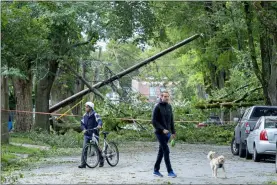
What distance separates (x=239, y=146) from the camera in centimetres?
2647

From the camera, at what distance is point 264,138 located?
73.8ft

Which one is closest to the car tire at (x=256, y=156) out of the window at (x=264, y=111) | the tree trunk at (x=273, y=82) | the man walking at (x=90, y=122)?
the window at (x=264, y=111)

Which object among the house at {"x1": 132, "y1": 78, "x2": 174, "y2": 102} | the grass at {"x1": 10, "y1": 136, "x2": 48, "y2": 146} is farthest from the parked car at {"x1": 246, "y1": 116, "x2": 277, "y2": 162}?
the grass at {"x1": 10, "y1": 136, "x2": 48, "y2": 146}

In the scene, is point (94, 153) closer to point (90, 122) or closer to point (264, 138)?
point (90, 122)

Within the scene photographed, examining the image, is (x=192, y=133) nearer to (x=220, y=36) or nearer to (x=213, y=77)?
(x=220, y=36)

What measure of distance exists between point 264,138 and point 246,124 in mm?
3232

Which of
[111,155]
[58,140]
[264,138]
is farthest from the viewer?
[58,140]

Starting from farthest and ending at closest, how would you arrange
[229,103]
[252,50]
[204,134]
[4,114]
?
[229,103] → [204,134] → [252,50] → [4,114]

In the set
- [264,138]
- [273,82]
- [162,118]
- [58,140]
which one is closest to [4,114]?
[58,140]

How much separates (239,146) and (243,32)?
1678 centimetres

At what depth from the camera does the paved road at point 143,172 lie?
51.5 feet

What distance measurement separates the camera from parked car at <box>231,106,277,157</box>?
83.9ft

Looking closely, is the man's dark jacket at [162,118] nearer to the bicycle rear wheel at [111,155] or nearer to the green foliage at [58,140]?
the bicycle rear wheel at [111,155]

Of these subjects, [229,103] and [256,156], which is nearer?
[256,156]
